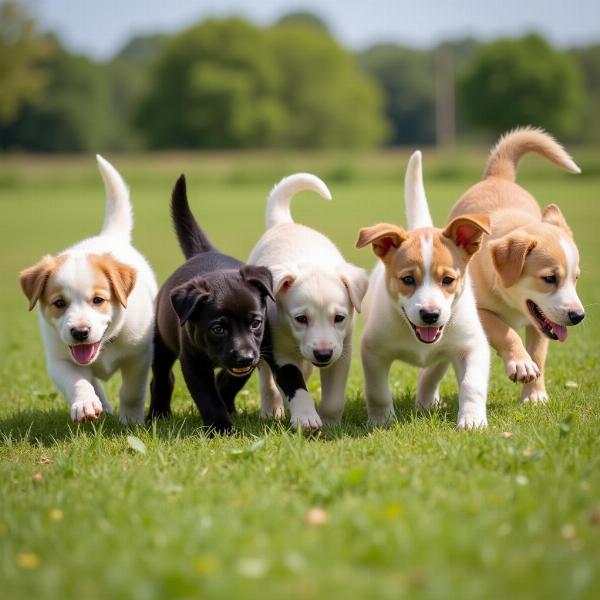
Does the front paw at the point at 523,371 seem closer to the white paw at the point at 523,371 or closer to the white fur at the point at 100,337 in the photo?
the white paw at the point at 523,371

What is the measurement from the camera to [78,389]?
17.9 ft

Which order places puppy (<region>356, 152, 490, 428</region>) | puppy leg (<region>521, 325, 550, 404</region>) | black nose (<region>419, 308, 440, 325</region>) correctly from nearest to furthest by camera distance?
black nose (<region>419, 308, 440, 325</region>), puppy (<region>356, 152, 490, 428</region>), puppy leg (<region>521, 325, 550, 404</region>)

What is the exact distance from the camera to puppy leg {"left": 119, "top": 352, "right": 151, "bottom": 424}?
5922 millimetres

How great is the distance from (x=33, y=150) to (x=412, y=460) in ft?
279

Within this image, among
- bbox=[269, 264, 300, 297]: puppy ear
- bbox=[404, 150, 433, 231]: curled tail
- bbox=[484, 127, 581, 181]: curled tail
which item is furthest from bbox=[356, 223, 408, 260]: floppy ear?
bbox=[484, 127, 581, 181]: curled tail

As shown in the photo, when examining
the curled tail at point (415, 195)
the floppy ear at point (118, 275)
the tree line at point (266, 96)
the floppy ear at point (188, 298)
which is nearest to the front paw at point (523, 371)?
the curled tail at point (415, 195)

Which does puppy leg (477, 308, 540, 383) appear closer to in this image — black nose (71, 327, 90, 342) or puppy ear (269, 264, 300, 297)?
puppy ear (269, 264, 300, 297)

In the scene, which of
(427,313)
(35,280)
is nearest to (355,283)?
(427,313)

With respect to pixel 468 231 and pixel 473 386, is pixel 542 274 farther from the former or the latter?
pixel 473 386

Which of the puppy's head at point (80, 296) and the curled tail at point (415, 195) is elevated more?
the curled tail at point (415, 195)

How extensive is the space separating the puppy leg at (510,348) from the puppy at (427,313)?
0.26 m

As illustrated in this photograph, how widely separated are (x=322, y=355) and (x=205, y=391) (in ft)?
2.75

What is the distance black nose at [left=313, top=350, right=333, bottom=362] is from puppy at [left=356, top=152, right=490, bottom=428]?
0.44m

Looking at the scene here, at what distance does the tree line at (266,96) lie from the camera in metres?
81.6
